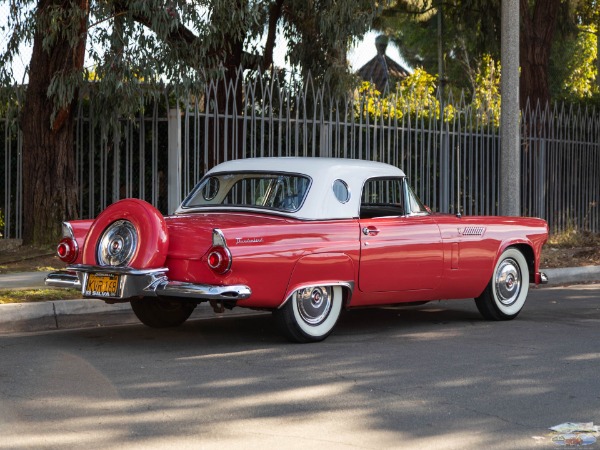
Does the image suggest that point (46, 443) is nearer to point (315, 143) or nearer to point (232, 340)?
point (232, 340)

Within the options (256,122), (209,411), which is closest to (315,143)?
(256,122)

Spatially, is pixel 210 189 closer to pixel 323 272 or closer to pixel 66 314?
pixel 323 272

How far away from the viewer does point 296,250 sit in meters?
8.05

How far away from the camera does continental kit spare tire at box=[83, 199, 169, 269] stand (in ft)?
25.3

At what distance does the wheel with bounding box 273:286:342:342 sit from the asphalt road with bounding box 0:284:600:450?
4.6 inches

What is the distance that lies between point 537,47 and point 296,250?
1497cm

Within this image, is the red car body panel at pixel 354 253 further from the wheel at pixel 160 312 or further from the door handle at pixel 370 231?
the wheel at pixel 160 312

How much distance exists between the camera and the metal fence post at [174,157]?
14.3 metres

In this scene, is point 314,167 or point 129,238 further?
point 314,167

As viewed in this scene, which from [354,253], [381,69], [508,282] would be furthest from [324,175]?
[381,69]

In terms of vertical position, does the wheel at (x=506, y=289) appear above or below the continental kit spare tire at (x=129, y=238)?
below

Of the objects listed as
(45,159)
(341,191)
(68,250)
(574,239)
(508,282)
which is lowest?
(508,282)

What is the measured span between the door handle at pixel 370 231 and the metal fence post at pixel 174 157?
6.03m

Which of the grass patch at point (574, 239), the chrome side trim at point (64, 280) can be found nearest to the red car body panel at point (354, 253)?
the chrome side trim at point (64, 280)
